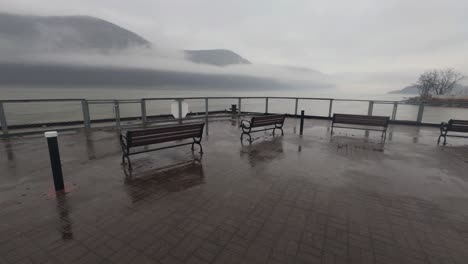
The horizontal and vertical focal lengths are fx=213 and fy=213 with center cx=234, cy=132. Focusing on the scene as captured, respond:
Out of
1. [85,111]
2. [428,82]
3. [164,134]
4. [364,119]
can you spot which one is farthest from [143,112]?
[428,82]

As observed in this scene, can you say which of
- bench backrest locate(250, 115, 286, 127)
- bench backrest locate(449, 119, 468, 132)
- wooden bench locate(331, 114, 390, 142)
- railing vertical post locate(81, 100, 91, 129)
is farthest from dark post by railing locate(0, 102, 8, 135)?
bench backrest locate(449, 119, 468, 132)

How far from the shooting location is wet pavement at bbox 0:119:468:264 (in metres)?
2.19

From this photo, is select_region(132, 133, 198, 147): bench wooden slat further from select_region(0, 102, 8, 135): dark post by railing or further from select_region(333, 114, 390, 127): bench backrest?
select_region(333, 114, 390, 127): bench backrest

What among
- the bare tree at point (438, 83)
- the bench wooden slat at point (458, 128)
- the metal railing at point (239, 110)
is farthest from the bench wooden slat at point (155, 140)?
the bare tree at point (438, 83)

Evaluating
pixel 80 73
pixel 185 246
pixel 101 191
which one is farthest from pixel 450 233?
pixel 80 73

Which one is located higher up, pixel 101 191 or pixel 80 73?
pixel 80 73

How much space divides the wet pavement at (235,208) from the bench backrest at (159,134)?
1.70ft

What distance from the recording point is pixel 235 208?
9.70 ft

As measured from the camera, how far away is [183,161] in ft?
16.0

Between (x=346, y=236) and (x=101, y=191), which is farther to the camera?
(x=101, y=191)

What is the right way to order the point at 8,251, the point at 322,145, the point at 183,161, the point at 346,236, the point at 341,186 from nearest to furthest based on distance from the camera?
1. the point at 8,251
2. the point at 346,236
3. the point at 341,186
4. the point at 183,161
5. the point at 322,145

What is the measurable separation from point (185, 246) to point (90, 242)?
1.02 metres

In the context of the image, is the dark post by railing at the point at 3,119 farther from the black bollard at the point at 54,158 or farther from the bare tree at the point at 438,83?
the bare tree at the point at 438,83

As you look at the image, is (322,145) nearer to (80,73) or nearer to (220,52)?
(80,73)
